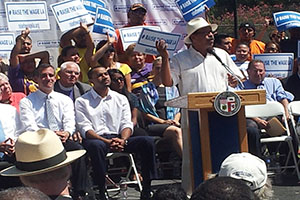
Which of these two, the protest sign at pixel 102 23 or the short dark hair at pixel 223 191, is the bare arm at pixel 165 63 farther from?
the short dark hair at pixel 223 191

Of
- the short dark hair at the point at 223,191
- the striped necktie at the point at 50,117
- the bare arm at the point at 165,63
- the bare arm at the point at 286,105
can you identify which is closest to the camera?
the short dark hair at the point at 223,191

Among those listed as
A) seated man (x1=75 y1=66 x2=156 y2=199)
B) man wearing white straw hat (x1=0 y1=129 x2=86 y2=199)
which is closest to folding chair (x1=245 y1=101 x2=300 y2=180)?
seated man (x1=75 y1=66 x2=156 y2=199)

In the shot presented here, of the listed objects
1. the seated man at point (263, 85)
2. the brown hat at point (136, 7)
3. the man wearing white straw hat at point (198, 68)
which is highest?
the brown hat at point (136, 7)

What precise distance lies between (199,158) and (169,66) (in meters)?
1.00

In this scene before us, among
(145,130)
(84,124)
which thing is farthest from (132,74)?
(84,124)

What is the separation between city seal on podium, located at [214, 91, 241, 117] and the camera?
5914mm

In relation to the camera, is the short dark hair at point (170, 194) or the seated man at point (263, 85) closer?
the short dark hair at point (170, 194)

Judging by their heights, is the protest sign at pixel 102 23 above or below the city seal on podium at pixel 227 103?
above

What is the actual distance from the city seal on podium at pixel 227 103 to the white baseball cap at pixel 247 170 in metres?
2.68

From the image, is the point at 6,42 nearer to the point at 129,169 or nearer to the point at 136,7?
the point at 136,7

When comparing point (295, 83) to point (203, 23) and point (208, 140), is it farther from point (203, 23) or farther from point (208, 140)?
point (208, 140)

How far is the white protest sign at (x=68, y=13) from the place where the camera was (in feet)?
27.9

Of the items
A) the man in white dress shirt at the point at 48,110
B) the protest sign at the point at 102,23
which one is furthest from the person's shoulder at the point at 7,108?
the protest sign at the point at 102,23

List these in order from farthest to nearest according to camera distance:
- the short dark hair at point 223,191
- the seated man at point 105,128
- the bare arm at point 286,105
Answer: the bare arm at point 286,105
the seated man at point 105,128
the short dark hair at point 223,191
